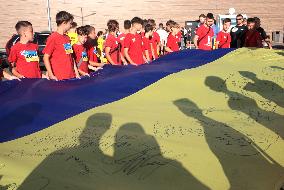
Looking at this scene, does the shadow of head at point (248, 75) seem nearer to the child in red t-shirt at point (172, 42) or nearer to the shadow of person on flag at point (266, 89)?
the shadow of person on flag at point (266, 89)

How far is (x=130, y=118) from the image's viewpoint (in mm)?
3906

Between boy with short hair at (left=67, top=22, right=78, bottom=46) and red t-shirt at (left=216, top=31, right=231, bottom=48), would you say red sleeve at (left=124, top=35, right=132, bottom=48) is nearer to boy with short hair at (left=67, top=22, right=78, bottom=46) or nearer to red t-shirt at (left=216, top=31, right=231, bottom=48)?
boy with short hair at (left=67, top=22, right=78, bottom=46)

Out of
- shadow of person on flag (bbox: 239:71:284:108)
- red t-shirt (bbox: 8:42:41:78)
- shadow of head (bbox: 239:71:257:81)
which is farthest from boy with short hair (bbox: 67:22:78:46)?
shadow of person on flag (bbox: 239:71:284:108)

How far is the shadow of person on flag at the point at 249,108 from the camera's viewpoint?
3812mm

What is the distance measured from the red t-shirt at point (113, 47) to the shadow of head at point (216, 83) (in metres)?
2.25

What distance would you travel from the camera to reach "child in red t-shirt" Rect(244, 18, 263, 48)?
8.19 meters

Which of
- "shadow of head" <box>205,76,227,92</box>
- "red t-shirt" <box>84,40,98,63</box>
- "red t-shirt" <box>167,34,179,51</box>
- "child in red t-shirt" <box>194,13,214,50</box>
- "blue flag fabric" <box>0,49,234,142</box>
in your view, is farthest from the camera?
"red t-shirt" <box>167,34,179,51</box>

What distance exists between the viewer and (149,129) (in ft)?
11.8

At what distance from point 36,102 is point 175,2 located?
962 inches

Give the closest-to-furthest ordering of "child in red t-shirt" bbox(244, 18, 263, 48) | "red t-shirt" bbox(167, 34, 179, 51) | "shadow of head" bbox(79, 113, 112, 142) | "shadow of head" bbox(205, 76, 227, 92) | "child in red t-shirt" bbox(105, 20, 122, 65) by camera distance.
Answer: "shadow of head" bbox(79, 113, 112, 142), "shadow of head" bbox(205, 76, 227, 92), "child in red t-shirt" bbox(105, 20, 122, 65), "child in red t-shirt" bbox(244, 18, 263, 48), "red t-shirt" bbox(167, 34, 179, 51)

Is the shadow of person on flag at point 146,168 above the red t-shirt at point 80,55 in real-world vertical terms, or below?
below

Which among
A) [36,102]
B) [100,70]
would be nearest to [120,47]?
[100,70]

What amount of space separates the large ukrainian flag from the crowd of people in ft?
1.28

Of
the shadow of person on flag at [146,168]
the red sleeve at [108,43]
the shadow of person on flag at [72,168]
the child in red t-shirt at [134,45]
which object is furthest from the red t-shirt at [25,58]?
the shadow of person on flag at [146,168]
